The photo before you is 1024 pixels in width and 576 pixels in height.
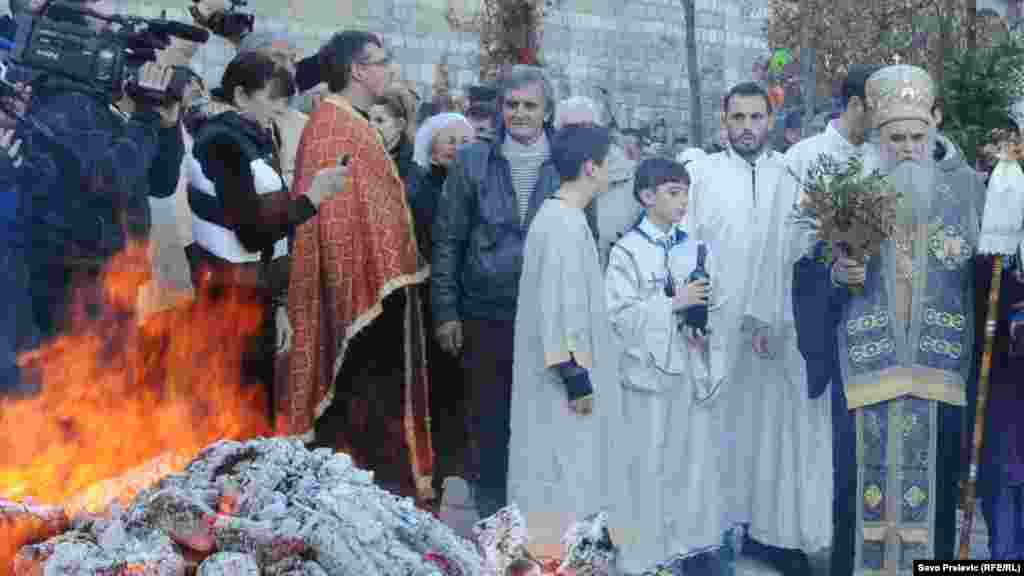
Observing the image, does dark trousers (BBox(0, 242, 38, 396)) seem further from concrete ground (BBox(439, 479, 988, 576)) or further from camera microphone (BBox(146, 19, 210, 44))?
concrete ground (BBox(439, 479, 988, 576))

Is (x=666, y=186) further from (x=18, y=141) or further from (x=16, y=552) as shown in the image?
(x=16, y=552)

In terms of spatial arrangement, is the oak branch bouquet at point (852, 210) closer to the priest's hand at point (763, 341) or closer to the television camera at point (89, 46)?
the priest's hand at point (763, 341)

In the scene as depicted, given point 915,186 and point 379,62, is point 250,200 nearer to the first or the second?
point 379,62

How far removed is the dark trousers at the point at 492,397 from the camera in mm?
7902

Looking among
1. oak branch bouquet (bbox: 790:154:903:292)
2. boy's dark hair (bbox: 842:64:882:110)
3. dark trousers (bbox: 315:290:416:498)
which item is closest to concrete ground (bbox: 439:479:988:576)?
dark trousers (bbox: 315:290:416:498)

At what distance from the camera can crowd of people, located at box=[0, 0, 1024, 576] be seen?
7129mm

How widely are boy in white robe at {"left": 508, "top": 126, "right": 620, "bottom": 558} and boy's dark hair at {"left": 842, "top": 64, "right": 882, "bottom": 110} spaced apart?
1.99m

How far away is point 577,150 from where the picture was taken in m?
7.38

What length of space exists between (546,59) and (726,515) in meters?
14.3

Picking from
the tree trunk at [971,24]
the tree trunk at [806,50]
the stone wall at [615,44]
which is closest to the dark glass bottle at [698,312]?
the tree trunk at [971,24]

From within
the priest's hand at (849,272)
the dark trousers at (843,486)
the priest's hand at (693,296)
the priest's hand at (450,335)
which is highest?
the priest's hand at (849,272)

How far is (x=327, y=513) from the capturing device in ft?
17.1

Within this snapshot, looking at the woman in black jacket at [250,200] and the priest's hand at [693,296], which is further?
the priest's hand at [693,296]

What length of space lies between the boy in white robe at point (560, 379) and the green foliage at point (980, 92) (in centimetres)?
232
